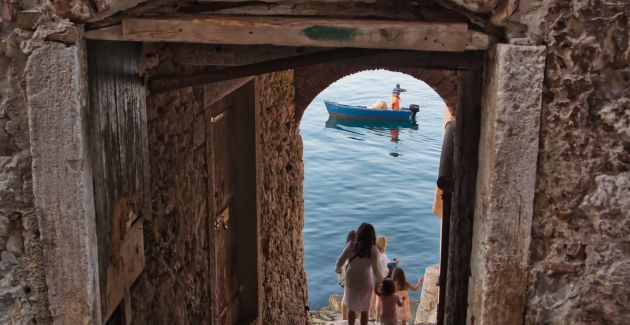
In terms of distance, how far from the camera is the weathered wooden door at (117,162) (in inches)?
118

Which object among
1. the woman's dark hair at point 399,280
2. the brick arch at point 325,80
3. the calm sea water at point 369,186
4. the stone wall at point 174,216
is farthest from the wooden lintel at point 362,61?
the calm sea water at point 369,186

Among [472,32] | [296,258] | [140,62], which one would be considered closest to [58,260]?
[140,62]

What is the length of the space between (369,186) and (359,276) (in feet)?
46.3

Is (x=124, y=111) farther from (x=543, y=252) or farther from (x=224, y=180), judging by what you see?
(x=224, y=180)

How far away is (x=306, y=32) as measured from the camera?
8.98 feet

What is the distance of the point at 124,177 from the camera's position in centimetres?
335

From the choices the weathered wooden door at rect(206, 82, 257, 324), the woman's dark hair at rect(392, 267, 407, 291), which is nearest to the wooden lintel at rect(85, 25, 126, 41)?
the weathered wooden door at rect(206, 82, 257, 324)

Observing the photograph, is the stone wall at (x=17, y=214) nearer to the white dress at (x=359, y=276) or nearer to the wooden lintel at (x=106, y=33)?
the wooden lintel at (x=106, y=33)

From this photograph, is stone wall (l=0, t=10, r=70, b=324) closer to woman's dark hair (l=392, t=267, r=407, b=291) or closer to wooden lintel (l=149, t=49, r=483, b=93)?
wooden lintel (l=149, t=49, r=483, b=93)

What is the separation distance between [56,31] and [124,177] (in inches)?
32.6

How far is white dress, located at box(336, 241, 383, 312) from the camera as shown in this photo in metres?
Answer: 5.89

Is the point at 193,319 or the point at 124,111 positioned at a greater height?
the point at 124,111

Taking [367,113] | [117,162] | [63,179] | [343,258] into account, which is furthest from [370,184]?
[63,179]

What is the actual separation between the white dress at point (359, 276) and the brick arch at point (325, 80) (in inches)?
121
